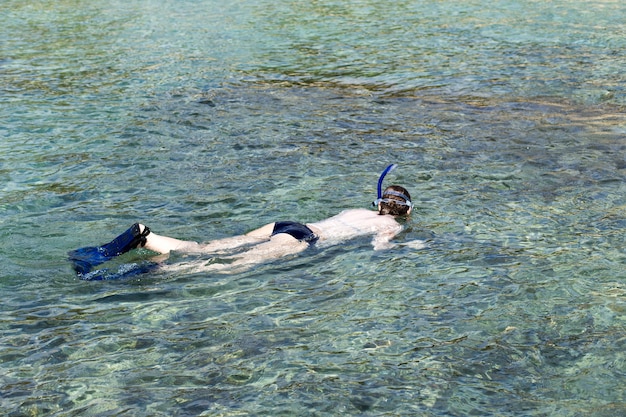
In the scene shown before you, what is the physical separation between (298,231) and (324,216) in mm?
1187

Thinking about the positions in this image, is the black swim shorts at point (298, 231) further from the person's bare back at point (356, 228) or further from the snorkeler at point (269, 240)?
the person's bare back at point (356, 228)

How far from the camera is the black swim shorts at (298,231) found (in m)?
7.36

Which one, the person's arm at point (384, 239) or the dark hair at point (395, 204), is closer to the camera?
the person's arm at point (384, 239)

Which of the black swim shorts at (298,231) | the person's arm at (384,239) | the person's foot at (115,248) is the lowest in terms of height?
the person's arm at (384,239)

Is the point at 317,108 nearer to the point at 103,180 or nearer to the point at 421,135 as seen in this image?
the point at 421,135

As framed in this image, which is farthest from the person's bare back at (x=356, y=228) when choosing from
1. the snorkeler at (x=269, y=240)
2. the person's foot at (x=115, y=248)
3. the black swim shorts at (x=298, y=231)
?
the person's foot at (x=115, y=248)

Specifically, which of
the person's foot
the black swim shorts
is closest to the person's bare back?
the black swim shorts

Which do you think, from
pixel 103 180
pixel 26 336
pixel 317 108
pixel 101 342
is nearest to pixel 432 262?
pixel 101 342

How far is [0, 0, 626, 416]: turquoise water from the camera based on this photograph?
200 inches

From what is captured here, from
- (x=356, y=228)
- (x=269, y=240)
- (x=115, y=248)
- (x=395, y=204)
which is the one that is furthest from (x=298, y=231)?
(x=115, y=248)

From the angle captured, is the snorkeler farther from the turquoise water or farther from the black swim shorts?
the turquoise water

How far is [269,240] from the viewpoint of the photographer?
739 cm

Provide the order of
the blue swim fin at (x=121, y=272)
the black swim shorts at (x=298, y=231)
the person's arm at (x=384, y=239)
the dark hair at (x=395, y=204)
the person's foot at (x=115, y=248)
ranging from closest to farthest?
1. the blue swim fin at (x=121, y=272)
2. the person's foot at (x=115, y=248)
3. the black swim shorts at (x=298, y=231)
4. the person's arm at (x=384, y=239)
5. the dark hair at (x=395, y=204)

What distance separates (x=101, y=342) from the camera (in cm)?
561
